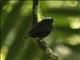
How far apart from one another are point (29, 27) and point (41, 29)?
39 centimetres

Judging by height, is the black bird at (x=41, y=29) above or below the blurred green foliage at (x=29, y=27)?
above

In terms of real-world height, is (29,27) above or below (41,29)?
below

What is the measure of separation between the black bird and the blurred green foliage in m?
0.34

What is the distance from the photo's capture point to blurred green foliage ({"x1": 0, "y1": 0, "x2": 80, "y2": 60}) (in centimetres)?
100

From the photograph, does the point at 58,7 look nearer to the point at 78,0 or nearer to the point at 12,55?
the point at 78,0

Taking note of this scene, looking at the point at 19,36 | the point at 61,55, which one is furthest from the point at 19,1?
the point at 61,55

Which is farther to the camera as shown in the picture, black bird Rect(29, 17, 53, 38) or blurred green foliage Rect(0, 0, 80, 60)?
blurred green foliage Rect(0, 0, 80, 60)

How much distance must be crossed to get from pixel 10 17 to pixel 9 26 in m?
0.04

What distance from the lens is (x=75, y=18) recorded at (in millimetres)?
1036

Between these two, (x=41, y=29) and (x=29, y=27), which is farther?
(x=29, y=27)

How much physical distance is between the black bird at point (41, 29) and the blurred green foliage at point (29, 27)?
0.34 metres

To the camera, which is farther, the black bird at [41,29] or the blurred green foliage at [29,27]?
the blurred green foliage at [29,27]

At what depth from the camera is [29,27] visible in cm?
104

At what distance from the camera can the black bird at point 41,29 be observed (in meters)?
0.63
